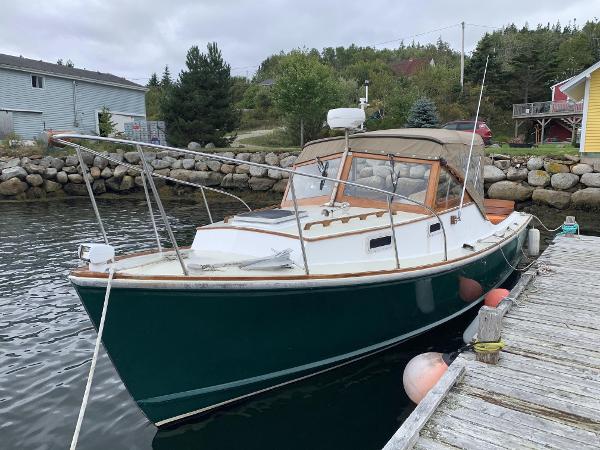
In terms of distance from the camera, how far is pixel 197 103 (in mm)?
24859

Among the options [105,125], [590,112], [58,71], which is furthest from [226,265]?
[58,71]

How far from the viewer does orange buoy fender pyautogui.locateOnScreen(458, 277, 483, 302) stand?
6321mm

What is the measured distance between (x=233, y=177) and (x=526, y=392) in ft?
56.3

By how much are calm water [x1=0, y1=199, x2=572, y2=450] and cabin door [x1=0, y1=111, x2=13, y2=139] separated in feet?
73.7

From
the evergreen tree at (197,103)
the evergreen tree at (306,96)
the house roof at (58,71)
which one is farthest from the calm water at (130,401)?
the house roof at (58,71)

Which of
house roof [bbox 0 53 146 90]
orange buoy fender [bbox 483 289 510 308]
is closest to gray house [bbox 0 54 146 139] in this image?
house roof [bbox 0 53 146 90]

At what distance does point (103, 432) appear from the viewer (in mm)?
4613

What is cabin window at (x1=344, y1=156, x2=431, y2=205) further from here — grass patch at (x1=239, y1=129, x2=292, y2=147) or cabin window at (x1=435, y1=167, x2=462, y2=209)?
grass patch at (x1=239, y1=129, x2=292, y2=147)

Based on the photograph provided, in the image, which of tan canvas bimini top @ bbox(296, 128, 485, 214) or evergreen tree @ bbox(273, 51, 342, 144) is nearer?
tan canvas bimini top @ bbox(296, 128, 485, 214)

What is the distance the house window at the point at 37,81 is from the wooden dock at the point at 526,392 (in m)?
29.8

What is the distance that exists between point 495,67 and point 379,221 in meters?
36.2

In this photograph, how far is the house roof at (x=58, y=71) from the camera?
2728 cm

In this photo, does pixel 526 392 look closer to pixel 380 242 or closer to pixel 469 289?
pixel 380 242

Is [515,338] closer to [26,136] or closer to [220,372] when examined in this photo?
[220,372]
